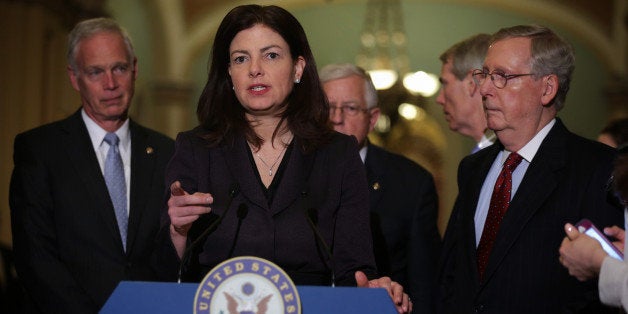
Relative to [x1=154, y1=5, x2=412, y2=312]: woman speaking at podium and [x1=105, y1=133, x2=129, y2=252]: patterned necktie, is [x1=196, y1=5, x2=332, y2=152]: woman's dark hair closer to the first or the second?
[x1=154, y1=5, x2=412, y2=312]: woman speaking at podium

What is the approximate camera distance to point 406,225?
13.8 ft

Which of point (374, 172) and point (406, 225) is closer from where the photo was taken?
point (406, 225)

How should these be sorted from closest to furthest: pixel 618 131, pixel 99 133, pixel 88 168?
pixel 88 168, pixel 99 133, pixel 618 131

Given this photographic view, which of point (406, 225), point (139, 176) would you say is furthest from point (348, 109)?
point (139, 176)

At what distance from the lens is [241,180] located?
9.20 feet

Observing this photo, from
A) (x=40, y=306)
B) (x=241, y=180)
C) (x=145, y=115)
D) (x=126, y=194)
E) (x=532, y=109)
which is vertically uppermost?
(x=532, y=109)

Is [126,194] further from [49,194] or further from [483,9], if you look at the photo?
[483,9]

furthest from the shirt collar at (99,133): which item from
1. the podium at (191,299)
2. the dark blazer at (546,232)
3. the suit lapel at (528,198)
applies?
the podium at (191,299)

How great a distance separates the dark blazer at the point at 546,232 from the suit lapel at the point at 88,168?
1.32 metres

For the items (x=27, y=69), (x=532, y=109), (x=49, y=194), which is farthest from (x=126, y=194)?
(x=27, y=69)

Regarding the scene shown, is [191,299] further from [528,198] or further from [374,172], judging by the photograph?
[374,172]

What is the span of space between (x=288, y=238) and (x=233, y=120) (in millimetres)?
435

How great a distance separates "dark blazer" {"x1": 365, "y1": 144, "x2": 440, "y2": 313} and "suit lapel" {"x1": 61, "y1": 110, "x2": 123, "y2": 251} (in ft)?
3.60

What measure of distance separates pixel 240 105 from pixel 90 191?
38.4 inches
